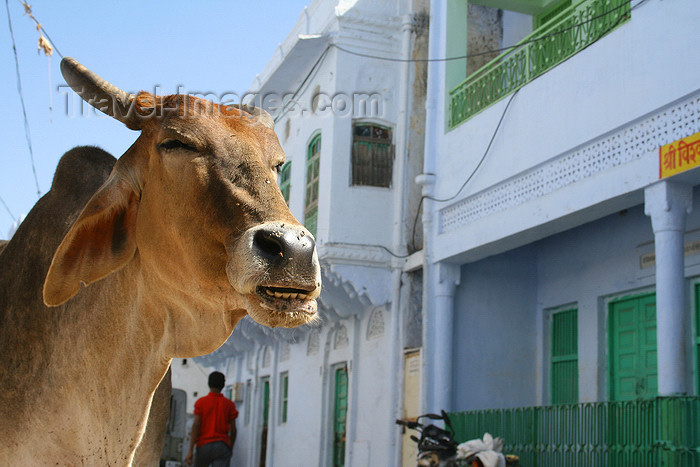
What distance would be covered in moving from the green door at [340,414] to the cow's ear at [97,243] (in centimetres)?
1285

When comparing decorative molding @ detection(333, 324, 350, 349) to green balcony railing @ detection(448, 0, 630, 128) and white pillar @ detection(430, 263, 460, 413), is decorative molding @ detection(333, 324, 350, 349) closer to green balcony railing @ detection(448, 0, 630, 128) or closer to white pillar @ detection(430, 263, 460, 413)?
white pillar @ detection(430, 263, 460, 413)

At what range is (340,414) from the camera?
15562mm

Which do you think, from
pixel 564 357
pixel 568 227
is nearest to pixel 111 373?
pixel 568 227

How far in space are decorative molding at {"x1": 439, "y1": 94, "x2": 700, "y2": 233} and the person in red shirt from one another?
12.9ft

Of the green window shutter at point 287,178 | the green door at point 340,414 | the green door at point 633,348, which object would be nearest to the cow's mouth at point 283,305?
the green door at point 633,348

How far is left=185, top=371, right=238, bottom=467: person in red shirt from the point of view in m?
8.84

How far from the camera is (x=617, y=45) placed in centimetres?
862

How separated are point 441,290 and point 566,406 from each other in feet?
10.3

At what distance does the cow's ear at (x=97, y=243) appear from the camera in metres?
2.56

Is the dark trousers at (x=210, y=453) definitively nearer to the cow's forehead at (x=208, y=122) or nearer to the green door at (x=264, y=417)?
the cow's forehead at (x=208, y=122)

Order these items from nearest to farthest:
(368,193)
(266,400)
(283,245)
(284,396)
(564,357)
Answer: (283,245)
(564,357)
(368,193)
(284,396)
(266,400)

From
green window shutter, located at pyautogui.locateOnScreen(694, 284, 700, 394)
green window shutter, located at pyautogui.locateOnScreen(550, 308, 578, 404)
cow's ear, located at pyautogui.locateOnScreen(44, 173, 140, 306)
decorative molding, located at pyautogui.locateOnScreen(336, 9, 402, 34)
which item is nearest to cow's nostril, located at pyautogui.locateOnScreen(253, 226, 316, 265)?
cow's ear, located at pyautogui.locateOnScreen(44, 173, 140, 306)

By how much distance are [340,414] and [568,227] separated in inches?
275

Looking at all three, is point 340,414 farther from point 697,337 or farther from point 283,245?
point 283,245
